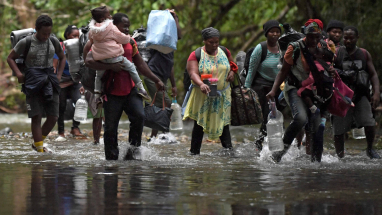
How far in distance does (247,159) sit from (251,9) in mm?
12364

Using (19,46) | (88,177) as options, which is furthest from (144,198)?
(19,46)

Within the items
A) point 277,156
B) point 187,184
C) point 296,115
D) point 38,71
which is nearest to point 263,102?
point 277,156

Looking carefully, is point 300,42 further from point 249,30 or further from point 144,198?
point 249,30

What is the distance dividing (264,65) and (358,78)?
54.5 inches

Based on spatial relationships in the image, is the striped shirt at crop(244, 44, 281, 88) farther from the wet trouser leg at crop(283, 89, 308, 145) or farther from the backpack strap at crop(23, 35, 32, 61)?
the backpack strap at crop(23, 35, 32, 61)

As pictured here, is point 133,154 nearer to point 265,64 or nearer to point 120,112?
point 120,112

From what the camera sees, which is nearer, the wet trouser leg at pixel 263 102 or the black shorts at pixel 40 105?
the black shorts at pixel 40 105

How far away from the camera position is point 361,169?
314 inches

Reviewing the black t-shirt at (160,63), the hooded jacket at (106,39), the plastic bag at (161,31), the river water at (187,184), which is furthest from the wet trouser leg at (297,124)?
the black t-shirt at (160,63)

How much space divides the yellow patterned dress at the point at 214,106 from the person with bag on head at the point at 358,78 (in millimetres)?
1433

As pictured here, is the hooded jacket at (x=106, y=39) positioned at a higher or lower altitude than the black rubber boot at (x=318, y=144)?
higher

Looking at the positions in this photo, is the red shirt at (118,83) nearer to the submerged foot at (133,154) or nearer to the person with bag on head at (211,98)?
the submerged foot at (133,154)

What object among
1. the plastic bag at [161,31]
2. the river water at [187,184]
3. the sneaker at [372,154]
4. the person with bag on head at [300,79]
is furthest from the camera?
the plastic bag at [161,31]

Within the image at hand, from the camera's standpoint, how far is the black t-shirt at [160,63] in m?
11.2
